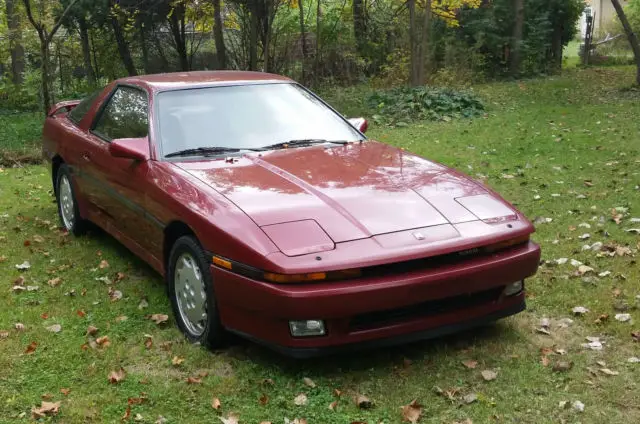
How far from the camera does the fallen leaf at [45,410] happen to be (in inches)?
135

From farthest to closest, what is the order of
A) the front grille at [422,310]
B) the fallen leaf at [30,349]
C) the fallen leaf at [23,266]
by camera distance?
the fallen leaf at [23,266] < the fallen leaf at [30,349] < the front grille at [422,310]

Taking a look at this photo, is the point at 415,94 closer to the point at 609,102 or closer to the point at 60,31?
the point at 609,102

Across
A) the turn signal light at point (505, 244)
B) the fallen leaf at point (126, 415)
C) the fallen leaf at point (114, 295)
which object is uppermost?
the turn signal light at point (505, 244)

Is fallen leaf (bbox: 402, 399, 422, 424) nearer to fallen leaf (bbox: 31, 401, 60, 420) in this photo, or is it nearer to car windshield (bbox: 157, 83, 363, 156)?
fallen leaf (bbox: 31, 401, 60, 420)

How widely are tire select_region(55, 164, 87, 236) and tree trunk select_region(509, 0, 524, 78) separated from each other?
15.6 m

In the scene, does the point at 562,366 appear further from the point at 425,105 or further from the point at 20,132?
the point at 20,132

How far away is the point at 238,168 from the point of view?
175 inches

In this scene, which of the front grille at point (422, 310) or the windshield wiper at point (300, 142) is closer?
the front grille at point (422, 310)

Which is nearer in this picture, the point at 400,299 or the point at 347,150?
the point at 400,299

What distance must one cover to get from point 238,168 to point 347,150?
845 mm

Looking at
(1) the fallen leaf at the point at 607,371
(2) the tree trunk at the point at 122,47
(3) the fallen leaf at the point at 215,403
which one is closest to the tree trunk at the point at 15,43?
(2) the tree trunk at the point at 122,47

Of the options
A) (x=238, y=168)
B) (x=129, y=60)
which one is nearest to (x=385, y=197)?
(x=238, y=168)

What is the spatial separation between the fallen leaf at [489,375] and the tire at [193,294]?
141 cm

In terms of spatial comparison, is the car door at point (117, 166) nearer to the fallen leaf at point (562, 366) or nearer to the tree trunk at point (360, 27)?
the fallen leaf at point (562, 366)
